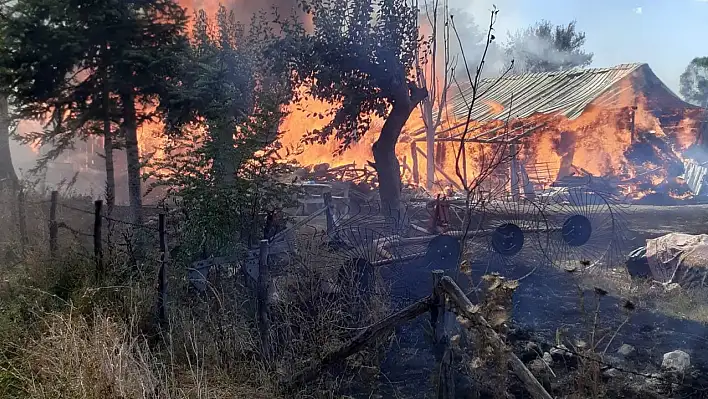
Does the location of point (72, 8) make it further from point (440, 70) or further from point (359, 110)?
point (440, 70)

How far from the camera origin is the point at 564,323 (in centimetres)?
722

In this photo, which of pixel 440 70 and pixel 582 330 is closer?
pixel 582 330

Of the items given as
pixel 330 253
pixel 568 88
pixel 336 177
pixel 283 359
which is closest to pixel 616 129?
pixel 568 88

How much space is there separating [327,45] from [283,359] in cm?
843

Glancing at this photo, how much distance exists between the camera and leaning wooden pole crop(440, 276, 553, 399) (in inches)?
128

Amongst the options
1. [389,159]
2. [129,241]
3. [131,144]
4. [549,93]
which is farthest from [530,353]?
[549,93]

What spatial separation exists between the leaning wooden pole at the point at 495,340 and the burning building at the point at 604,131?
1731cm

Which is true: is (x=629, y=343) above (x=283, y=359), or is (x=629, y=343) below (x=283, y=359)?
below

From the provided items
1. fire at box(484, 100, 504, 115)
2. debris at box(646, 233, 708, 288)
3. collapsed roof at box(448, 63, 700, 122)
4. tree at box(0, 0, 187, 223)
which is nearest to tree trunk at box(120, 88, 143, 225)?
tree at box(0, 0, 187, 223)

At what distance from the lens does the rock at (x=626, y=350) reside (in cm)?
610

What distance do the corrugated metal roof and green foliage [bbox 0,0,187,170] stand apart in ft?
39.3

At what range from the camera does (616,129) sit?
71.8 feet

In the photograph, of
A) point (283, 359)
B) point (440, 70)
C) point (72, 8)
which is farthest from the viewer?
point (440, 70)

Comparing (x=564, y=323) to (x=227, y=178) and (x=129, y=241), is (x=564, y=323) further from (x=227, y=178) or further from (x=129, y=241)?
(x=129, y=241)
